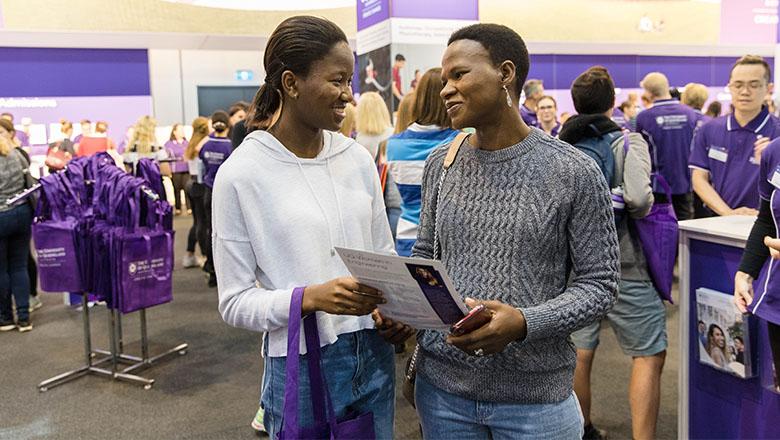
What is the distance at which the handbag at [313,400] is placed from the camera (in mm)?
1500

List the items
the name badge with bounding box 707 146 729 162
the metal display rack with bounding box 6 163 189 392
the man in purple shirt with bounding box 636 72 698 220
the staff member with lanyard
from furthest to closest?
the man in purple shirt with bounding box 636 72 698 220 → the metal display rack with bounding box 6 163 189 392 → the name badge with bounding box 707 146 729 162 → the staff member with lanyard

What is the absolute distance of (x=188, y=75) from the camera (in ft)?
48.9

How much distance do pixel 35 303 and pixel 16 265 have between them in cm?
92

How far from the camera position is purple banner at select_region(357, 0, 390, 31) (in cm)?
630

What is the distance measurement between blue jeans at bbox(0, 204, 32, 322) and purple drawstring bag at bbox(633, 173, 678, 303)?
15.1 ft

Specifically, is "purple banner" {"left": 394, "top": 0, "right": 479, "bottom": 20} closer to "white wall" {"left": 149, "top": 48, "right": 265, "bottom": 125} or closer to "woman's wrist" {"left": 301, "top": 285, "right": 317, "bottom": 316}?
"woman's wrist" {"left": 301, "top": 285, "right": 317, "bottom": 316}

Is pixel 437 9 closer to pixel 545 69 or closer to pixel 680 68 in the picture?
pixel 545 69

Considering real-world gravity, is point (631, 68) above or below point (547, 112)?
above

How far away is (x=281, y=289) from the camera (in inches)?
61.4

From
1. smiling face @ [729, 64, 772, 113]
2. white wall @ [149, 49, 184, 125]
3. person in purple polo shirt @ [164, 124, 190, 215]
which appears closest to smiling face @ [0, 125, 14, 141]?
person in purple polo shirt @ [164, 124, 190, 215]

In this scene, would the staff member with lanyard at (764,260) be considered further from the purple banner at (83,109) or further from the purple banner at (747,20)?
the purple banner at (83,109)

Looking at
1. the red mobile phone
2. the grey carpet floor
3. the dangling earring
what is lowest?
the grey carpet floor

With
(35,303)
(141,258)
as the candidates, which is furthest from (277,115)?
(35,303)

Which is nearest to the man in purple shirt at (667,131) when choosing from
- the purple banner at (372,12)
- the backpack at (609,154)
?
the purple banner at (372,12)
